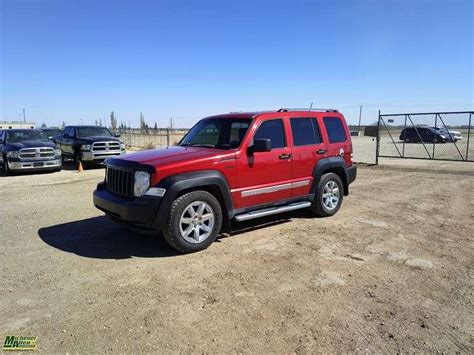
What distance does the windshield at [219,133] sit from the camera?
620 cm

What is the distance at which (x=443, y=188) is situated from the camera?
10508 mm

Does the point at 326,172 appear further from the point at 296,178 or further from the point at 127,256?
the point at 127,256

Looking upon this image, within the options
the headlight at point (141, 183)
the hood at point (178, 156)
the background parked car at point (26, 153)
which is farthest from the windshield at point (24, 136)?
the headlight at point (141, 183)

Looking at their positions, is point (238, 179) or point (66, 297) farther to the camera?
point (238, 179)

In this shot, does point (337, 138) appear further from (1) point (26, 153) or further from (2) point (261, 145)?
(1) point (26, 153)

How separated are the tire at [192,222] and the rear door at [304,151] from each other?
5.84ft

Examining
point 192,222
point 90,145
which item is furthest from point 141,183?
point 90,145

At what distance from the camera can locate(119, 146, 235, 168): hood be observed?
538cm

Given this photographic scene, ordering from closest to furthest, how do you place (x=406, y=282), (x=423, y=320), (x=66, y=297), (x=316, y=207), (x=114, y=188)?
(x=423, y=320)
(x=66, y=297)
(x=406, y=282)
(x=114, y=188)
(x=316, y=207)

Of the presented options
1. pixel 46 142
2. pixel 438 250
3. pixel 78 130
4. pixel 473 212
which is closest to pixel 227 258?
pixel 438 250

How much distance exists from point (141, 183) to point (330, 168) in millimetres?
3770

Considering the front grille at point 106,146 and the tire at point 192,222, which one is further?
the front grille at point 106,146

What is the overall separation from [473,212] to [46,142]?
14.0 metres

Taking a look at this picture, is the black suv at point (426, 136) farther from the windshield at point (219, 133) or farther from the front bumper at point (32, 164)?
the windshield at point (219, 133)
